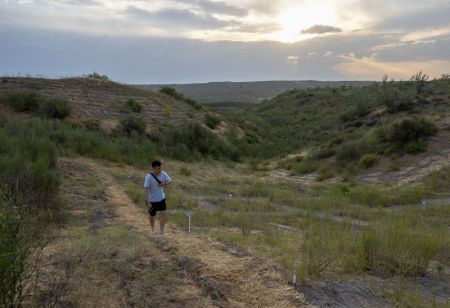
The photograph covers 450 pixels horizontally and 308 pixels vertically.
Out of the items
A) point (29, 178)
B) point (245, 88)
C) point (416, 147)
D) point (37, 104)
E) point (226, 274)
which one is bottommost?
point (416, 147)

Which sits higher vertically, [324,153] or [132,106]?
[132,106]

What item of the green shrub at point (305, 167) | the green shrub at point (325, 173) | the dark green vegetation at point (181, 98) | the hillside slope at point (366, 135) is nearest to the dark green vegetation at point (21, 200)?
the green shrub at point (325, 173)

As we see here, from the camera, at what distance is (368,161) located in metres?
21.2

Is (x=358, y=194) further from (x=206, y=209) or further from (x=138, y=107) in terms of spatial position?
(x=138, y=107)

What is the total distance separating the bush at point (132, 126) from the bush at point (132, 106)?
2266 millimetres

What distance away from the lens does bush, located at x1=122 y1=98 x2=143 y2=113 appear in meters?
27.7

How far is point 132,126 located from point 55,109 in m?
4.14

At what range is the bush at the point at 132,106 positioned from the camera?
27.7m

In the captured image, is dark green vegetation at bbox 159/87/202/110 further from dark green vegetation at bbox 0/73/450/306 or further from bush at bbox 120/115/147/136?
bush at bbox 120/115/147/136

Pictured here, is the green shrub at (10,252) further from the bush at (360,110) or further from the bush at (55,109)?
the bush at (360,110)

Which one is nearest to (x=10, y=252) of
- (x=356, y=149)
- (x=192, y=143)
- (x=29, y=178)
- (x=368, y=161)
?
(x=29, y=178)

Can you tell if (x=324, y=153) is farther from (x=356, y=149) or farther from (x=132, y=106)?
(x=132, y=106)

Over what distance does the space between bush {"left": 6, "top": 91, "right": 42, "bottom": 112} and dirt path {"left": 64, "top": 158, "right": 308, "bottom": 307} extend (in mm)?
17874

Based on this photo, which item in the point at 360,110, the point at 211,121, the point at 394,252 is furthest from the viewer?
the point at 360,110
